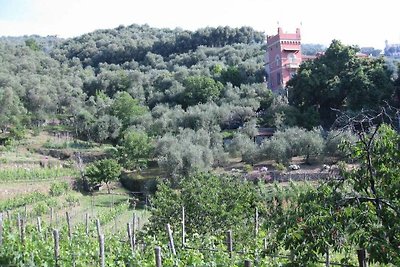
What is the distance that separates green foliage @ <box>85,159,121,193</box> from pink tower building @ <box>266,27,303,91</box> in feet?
62.7

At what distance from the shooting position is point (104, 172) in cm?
2927

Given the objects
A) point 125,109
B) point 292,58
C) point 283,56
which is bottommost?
point 125,109

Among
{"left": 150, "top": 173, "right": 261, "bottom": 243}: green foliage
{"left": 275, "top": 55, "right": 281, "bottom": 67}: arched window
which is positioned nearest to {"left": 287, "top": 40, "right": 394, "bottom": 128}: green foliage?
{"left": 275, "top": 55, "right": 281, "bottom": 67}: arched window

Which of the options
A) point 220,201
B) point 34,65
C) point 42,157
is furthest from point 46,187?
point 34,65

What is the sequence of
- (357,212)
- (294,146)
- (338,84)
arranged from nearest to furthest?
(357,212) → (294,146) → (338,84)

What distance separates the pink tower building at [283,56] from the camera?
42.1m

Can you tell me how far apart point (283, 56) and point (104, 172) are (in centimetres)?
2109

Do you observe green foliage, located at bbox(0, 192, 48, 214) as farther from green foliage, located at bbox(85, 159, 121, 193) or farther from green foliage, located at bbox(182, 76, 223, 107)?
green foliage, located at bbox(182, 76, 223, 107)

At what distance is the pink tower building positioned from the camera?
138ft

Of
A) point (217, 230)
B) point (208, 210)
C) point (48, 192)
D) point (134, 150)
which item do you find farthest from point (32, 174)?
point (217, 230)

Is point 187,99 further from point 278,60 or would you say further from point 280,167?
point 280,167

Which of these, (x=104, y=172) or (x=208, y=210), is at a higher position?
(x=208, y=210)

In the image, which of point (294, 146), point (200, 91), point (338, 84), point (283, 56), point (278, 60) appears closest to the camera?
point (294, 146)

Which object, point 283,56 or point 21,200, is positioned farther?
point 283,56
